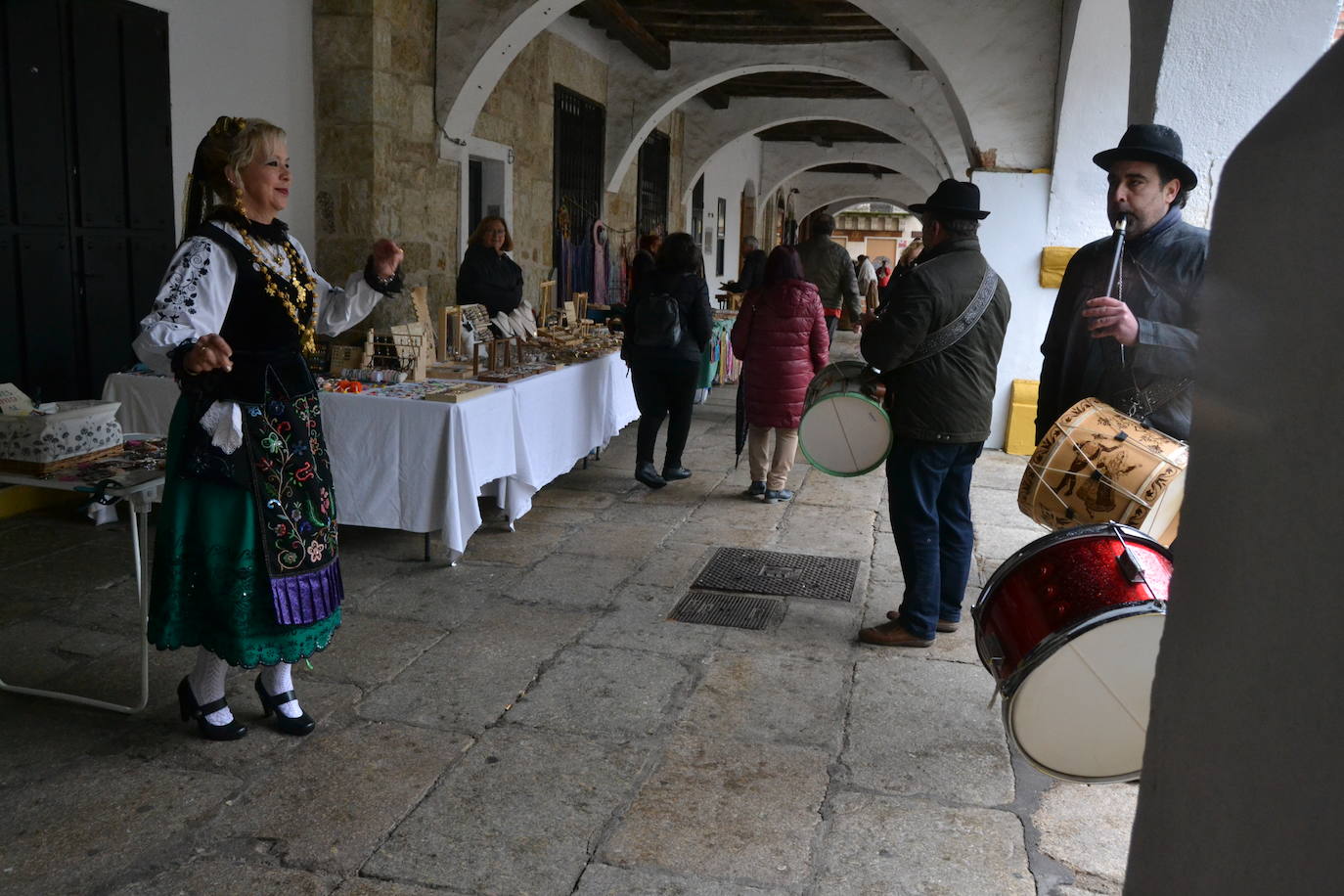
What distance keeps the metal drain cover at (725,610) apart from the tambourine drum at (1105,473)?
1.60m

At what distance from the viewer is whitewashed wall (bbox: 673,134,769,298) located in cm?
1675

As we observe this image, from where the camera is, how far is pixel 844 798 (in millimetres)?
2703

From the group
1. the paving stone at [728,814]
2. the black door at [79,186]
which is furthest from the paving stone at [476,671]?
the black door at [79,186]

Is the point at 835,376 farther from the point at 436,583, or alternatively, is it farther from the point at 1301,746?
the point at 1301,746

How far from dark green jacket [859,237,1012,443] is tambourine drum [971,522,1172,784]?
5.51 feet

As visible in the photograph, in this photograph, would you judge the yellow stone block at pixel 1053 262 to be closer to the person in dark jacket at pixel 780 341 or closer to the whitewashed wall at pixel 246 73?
the person in dark jacket at pixel 780 341

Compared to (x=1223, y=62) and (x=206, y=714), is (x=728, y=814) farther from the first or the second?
→ (x=1223, y=62)

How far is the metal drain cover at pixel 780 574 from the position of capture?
4.41m

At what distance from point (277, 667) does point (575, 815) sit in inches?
38.3

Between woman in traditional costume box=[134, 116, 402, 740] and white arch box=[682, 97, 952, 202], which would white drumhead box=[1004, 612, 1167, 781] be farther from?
white arch box=[682, 97, 952, 202]

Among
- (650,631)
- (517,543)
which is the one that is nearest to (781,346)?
(517,543)

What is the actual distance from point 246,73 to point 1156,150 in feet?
17.2

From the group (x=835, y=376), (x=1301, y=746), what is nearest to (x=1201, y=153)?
(x=835, y=376)

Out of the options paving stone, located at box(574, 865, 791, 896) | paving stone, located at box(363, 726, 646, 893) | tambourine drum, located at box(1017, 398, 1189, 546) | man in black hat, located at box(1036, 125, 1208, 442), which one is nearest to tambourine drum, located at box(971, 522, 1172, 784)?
tambourine drum, located at box(1017, 398, 1189, 546)
